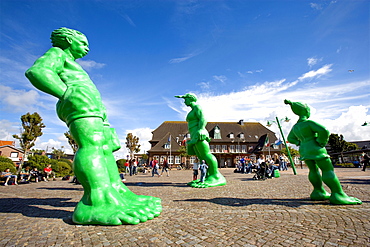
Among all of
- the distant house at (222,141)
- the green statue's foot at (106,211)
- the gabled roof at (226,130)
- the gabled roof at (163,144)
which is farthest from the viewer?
the gabled roof at (226,130)

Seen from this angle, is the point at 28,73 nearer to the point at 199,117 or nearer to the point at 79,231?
the point at 79,231

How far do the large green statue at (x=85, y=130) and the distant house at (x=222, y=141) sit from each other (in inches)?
1331

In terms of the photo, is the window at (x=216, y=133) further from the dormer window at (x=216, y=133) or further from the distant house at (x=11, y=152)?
the distant house at (x=11, y=152)

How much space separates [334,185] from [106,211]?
12.7 feet

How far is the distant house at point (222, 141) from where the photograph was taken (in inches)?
1494

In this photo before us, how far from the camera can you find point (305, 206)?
3807 millimetres

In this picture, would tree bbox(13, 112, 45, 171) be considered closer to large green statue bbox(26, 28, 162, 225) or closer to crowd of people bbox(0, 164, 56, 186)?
crowd of people bbox(0, 164, 56, 186)

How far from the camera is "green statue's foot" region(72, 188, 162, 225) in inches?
104

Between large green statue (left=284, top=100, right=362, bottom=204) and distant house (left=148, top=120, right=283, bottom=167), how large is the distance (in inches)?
1293

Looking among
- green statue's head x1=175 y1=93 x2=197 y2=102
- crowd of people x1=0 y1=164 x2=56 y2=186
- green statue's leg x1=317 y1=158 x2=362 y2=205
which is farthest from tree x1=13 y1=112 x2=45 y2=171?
green statue's leg x1=317 y1=158 x2=362 y2=205

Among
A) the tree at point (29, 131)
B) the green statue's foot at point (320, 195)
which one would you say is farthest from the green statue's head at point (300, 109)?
the tree at point (29, 131)

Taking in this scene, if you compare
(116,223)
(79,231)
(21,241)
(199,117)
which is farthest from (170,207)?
(199,117)

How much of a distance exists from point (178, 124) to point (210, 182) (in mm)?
38346

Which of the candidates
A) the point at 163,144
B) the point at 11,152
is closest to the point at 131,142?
the point at 163,144
